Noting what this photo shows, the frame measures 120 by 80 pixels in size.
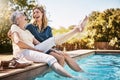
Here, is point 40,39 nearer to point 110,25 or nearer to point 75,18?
point 110,25

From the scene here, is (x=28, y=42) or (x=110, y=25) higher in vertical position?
(x=110, y=25)

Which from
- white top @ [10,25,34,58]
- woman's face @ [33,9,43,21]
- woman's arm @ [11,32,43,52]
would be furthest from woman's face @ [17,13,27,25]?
woman's face @ [33,9,43,21]

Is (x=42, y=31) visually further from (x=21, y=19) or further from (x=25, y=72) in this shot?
(x=25, y=72)

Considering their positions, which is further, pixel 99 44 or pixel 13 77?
pixel 99 44

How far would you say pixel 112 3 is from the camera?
23500 millimetres

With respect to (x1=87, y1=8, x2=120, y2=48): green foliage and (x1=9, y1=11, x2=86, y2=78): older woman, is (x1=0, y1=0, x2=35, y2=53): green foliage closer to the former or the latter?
(x1=87, y1=8, x2=120, y2=48): green foliage

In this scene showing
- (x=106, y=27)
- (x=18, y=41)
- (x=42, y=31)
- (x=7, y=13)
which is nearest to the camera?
(x=18, y=41)

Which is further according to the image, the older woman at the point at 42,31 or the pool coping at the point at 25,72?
the older woman at the point at 42,31

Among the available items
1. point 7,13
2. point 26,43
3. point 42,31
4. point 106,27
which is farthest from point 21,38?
point 106,27

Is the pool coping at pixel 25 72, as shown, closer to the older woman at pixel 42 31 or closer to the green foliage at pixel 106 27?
the older woman at pixel 42 31

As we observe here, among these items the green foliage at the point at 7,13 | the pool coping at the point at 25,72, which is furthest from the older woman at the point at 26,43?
the green foliage at the point at 7,13

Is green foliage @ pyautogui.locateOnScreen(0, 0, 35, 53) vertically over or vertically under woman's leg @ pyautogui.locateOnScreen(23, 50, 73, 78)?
over

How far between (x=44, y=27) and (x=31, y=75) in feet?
4.12

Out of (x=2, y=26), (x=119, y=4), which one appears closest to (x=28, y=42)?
(x=2, y=26)
